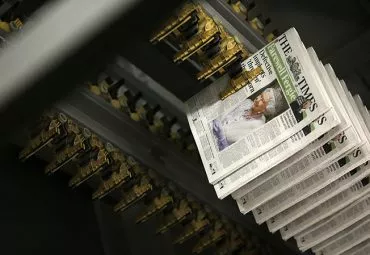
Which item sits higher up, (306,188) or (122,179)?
(122,179)

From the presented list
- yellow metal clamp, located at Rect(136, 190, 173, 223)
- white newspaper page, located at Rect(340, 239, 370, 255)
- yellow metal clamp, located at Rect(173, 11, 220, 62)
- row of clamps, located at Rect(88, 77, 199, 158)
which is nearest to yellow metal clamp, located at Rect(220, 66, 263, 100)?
yellow metal clamp, located at Rect(173, 11, 220, 62)

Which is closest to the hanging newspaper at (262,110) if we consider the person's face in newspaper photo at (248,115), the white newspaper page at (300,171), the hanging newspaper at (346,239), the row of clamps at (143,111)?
the person's face in newspaper photo at (248,115)

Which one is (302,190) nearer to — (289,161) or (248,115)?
(289,161)

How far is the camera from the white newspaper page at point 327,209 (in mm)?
1470

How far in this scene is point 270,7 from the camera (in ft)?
6.59

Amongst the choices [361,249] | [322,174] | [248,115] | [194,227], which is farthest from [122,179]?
[361,249]

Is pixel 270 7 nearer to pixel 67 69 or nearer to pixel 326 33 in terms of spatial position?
pixel 326 33

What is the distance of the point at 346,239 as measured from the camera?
60.7 inches

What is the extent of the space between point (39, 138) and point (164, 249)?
69 cm

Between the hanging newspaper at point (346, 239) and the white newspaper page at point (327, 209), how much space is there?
7cm

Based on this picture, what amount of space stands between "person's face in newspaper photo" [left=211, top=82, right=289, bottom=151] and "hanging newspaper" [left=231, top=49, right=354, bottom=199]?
0.11 m

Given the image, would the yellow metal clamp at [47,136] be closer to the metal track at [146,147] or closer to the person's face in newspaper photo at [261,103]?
the metal track at [146,147]

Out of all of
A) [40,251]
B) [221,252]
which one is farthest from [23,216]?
[221,252]

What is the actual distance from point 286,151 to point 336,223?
32 cm
